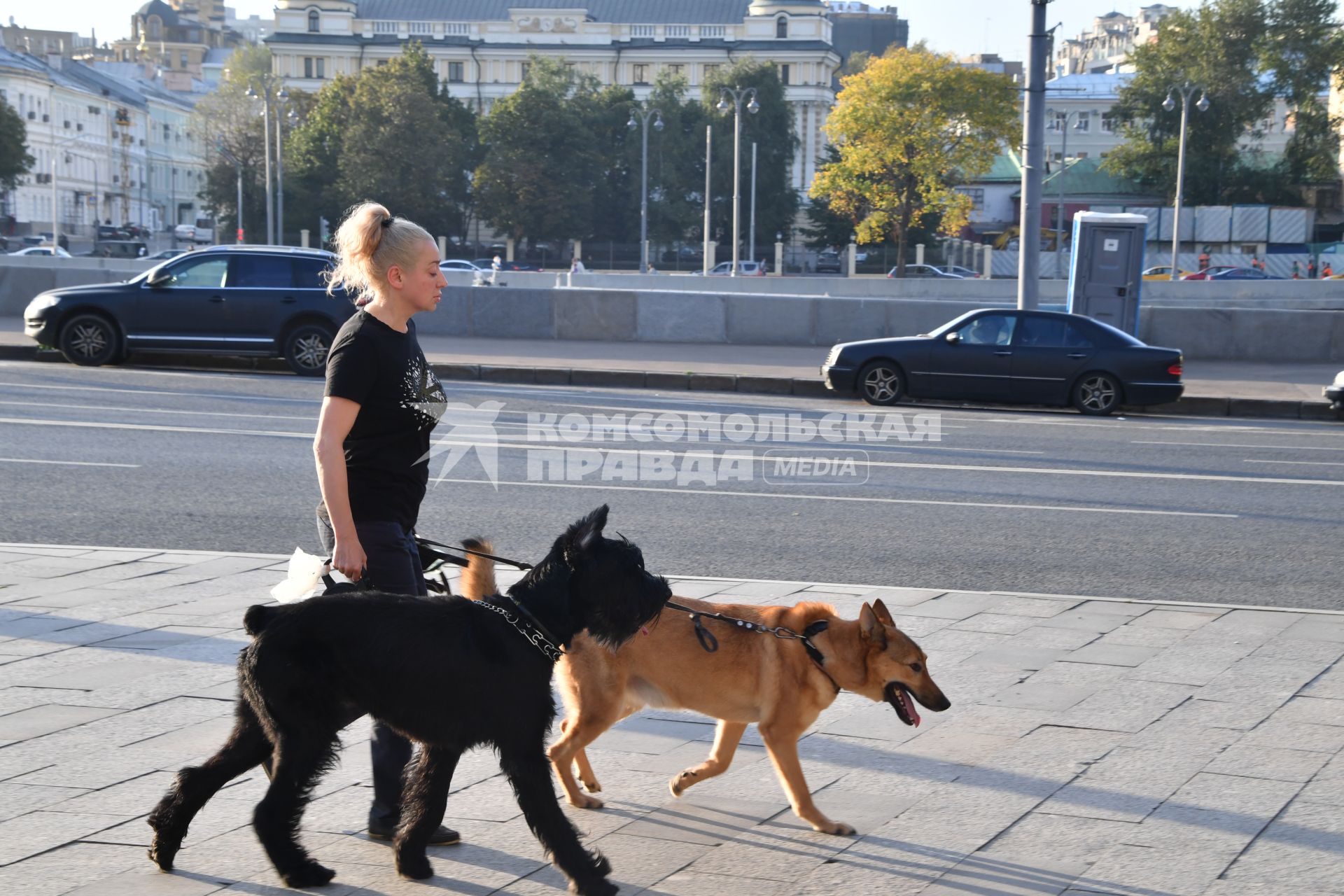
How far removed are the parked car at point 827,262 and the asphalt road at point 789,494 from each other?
66.5 meters

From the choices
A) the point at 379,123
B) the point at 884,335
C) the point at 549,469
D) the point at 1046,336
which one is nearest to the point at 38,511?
the point at 549,469

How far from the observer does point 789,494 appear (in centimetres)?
1159

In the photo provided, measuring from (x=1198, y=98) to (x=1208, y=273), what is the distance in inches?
1353

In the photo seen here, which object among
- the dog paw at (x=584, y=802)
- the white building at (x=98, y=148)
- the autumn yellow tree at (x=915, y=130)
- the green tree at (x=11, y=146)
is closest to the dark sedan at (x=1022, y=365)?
the dog paw at (x=584, y=802)

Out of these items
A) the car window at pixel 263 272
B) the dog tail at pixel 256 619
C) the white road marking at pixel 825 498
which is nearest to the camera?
the dog tail at pixel 256 619

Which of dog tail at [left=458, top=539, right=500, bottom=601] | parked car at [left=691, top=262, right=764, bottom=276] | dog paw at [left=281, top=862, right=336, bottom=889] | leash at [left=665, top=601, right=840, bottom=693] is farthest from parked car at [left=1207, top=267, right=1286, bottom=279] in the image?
dog paw at [left=281, top=862, right=336, bottom=889]

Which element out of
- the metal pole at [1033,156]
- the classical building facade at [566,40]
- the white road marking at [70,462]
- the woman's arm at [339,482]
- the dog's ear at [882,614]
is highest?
the classical building facade at [566,40]

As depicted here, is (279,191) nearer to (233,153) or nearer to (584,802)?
(233,153)

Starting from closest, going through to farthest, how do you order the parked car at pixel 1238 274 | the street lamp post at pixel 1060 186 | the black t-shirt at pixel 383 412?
the black t-shirt at pixel 383 412, the parked car at pixel 1238 274, the street lamp post at pixel 1060 186

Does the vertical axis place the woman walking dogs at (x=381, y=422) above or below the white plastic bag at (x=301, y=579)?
above

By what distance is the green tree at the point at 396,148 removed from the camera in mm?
81938

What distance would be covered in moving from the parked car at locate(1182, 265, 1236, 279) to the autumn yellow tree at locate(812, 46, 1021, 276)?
440 inches

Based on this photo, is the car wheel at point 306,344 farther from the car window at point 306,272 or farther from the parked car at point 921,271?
the parked car at point 921,271

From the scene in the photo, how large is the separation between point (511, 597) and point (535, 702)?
29 centimetres
